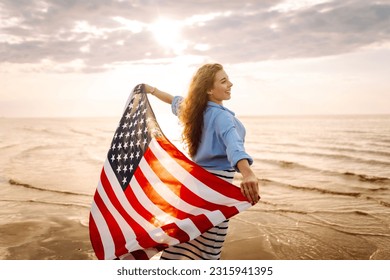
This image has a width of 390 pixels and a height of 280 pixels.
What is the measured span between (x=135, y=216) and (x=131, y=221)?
2.3 inches

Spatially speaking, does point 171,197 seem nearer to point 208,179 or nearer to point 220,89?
point 208,179

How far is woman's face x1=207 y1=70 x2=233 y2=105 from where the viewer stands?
3.05 meters

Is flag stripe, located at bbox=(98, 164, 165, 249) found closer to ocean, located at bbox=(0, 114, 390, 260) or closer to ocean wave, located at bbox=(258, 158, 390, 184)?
ocean, located at bbox=(0, 114, 390, 260)

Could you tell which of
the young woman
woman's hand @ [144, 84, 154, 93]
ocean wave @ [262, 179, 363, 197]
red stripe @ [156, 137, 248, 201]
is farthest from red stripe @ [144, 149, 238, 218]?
ocean wave @ [262, 179, 363, 197]

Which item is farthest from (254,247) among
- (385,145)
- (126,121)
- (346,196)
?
(385,145)

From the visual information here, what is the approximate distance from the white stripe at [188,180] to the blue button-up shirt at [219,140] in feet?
0.52

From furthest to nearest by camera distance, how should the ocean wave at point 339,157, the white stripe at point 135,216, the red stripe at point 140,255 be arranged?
the ocean wave at point 339,157, the red stripe at point 140,255, the white stripe at point 135,216

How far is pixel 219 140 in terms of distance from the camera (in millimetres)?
2896

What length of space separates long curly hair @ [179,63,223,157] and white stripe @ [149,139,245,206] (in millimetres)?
246

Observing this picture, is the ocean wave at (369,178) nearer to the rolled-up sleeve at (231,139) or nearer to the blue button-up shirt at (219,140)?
the blue button-up shirt at (219,140)

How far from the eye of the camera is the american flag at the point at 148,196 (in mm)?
3035

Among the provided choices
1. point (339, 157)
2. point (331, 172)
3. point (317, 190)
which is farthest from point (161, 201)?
point (339, 157)

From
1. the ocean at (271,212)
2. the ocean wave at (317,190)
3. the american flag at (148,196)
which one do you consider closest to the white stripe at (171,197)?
the american flag at (148,196)
